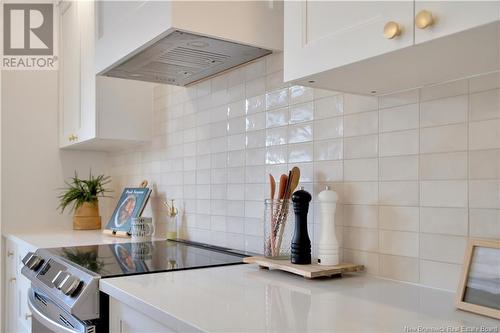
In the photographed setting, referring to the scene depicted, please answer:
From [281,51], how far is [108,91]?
123cm

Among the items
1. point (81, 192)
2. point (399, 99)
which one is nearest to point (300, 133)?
point (399, 99)

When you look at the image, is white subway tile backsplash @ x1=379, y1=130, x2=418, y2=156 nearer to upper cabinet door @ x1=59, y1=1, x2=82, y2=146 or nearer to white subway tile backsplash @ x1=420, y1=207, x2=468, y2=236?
white subway tile backsplash @ x1=420, y1=207, x2=468, y2=236

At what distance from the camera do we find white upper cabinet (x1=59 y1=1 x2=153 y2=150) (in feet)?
8.21

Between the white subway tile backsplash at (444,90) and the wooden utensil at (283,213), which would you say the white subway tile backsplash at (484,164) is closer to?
the white subway tile backsplash at (444,90)

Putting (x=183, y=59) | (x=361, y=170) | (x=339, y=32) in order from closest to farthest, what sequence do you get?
1. (x=339, y=32)
2. (x=361, y=170)
3. (x=183, y=59)

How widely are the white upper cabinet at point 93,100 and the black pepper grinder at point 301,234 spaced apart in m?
1.43

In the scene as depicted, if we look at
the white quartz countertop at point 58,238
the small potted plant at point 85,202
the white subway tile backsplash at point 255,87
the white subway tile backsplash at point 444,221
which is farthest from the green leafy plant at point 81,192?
the white subway tile backsplash at point 444,221

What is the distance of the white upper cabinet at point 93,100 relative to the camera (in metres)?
2.50

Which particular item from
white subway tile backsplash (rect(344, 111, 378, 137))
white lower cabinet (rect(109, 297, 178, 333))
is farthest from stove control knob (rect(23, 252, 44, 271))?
white subway tile backsplash (rect(344, 111, 378, 137))

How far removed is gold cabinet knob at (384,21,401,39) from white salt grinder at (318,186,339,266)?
569mm

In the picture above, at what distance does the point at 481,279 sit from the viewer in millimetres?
963

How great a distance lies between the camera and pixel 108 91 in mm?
2521

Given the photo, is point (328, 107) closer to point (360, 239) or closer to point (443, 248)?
point (360, 239)

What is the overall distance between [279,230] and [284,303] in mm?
455
